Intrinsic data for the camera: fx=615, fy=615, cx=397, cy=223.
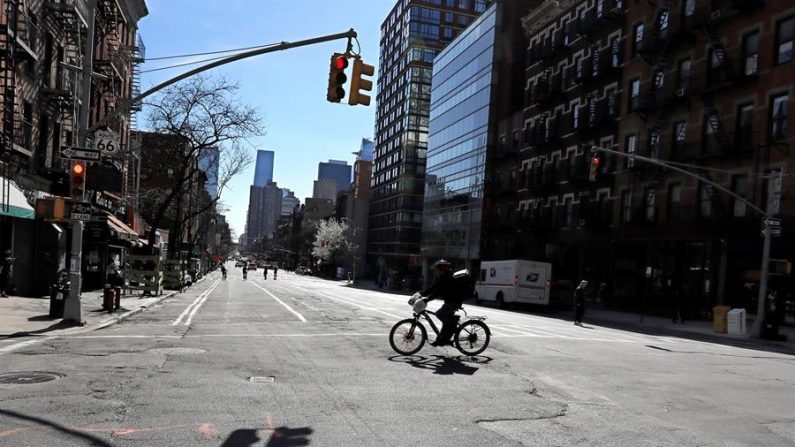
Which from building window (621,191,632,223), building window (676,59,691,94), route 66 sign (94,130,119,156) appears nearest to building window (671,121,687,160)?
building window (676,59,691,94)

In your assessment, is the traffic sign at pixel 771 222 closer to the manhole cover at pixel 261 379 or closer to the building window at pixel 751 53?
the building window at pixel 751 53

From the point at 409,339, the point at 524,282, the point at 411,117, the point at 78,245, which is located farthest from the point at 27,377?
the point at 411,117

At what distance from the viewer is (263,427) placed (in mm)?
6070

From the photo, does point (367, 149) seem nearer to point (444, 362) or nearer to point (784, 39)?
point (784, 39)

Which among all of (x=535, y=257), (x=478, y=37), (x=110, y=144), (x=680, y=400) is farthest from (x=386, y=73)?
(x=680, y=400)

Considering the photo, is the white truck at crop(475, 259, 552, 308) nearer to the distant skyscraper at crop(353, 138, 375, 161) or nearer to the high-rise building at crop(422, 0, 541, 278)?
the high-rise building at crop(422, 0, 541, 278)

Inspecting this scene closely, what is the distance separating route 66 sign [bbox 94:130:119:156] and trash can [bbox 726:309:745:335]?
22.6 meters

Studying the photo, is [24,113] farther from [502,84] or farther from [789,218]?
[502,84]

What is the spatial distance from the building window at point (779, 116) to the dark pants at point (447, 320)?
78.9 ft

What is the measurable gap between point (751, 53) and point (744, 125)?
138 inches

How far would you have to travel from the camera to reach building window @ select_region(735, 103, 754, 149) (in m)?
29.8

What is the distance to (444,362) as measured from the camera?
1061 centimetres

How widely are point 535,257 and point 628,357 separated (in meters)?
36.6

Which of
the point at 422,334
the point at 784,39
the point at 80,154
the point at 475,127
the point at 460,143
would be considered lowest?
the point at 422,334
